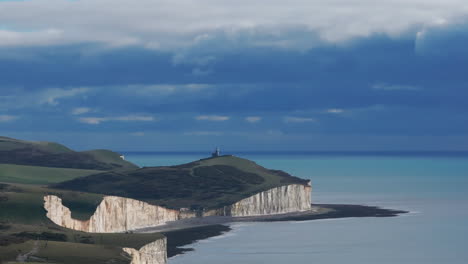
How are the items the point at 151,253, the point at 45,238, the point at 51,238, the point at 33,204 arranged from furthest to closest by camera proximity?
the point at 33,204, the point at 151,253, the point at 51,238, the point at 45,238

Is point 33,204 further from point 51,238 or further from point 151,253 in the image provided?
point 51,238

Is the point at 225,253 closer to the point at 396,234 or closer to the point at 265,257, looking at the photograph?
the point at 265,257

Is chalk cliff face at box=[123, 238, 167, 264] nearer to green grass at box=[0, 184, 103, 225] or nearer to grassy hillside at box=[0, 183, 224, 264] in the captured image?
grassy hillside at box=[0, 183, 224, 264]

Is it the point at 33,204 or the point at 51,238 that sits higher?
the point at 33,204

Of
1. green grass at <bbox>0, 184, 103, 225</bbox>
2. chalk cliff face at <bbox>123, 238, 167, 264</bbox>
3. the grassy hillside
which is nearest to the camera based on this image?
the grassy hillside

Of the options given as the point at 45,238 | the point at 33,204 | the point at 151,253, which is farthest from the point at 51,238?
the point at 33,204

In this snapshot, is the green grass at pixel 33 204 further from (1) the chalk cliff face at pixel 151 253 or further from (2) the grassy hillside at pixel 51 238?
(1) the chalk cliff face at pixel 151 253

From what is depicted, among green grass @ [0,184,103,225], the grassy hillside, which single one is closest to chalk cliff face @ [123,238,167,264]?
the grassy hillside

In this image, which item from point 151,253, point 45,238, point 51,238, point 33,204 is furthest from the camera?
point 33,204

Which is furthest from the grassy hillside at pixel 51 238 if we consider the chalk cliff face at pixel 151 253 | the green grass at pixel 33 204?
the chalk cliff face at pixel 151 253
